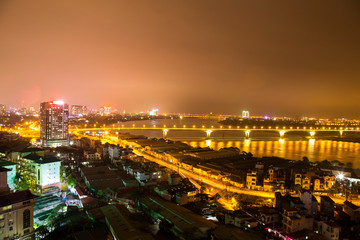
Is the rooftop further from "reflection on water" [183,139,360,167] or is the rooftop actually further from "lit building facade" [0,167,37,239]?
"reflection on water" [183,139,360,167]

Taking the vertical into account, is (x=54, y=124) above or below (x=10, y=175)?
above

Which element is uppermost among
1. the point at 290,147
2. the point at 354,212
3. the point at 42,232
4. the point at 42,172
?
the point at 42,172

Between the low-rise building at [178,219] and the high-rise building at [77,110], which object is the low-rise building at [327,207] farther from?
the high-rise building at [77,110]

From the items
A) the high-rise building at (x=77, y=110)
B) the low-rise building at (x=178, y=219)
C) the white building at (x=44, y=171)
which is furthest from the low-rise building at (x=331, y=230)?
the high-rise building at (x=77, y=110)

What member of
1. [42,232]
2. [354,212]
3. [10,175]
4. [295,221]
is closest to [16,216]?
[42,232]

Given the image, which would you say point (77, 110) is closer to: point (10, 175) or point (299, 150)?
point (299, 150)

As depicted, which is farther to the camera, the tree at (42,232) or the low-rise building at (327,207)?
the low-rise building at (327,207)

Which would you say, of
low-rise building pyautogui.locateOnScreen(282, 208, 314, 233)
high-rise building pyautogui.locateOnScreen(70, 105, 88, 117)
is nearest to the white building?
low-rise building pyautogui.locateOnScreen(282, 208, 314, 233)

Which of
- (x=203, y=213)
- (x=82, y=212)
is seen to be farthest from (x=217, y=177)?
(x=82, y=212)

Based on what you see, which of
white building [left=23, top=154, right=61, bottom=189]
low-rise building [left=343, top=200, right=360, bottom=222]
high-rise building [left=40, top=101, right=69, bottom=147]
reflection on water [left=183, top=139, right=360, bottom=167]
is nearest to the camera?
low-rise building [left=343, top=200, right=360, bottom=222]
